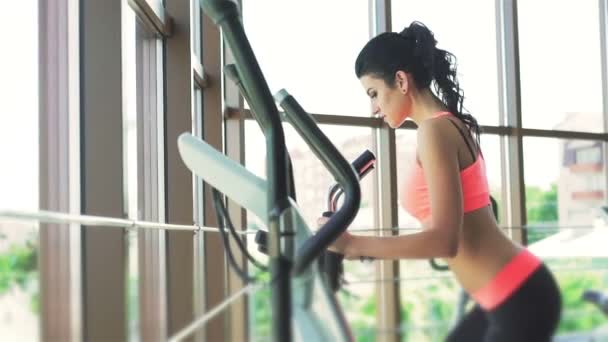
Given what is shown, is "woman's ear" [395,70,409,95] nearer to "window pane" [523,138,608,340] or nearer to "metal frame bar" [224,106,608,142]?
"window pane" [523,138,608,340]

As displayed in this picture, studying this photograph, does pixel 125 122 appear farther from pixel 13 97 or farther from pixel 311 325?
pixel 311 325

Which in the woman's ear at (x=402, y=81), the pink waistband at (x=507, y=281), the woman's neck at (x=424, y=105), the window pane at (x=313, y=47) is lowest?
the pink waistband at (x=507, y=281)

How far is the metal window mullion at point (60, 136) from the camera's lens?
1.30m

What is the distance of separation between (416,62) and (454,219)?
0.40 meters

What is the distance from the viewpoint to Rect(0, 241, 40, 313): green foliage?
3.48ft

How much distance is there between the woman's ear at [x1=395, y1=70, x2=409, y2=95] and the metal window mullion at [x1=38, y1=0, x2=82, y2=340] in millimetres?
711

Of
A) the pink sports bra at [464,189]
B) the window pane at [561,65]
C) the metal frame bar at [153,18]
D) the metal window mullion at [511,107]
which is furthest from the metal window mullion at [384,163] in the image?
the pink sports bra at [464,189]

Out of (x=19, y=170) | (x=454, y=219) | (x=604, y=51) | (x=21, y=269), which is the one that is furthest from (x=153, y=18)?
(x=604, y=51)

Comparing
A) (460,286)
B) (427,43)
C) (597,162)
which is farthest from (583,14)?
(460,286)

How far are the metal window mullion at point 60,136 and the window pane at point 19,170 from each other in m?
0.05

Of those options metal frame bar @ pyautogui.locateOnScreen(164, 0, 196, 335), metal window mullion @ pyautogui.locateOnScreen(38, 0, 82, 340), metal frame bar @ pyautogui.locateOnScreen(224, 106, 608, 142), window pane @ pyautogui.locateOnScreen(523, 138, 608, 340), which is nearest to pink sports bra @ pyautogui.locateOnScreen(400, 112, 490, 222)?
metal window mullion @ pyautogui.locateOnScreen(38, 0, 82, 340)

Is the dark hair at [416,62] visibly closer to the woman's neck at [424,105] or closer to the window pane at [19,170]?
the woman's neck at [424,105]

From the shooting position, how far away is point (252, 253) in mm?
1165

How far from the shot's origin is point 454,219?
3.88ft
